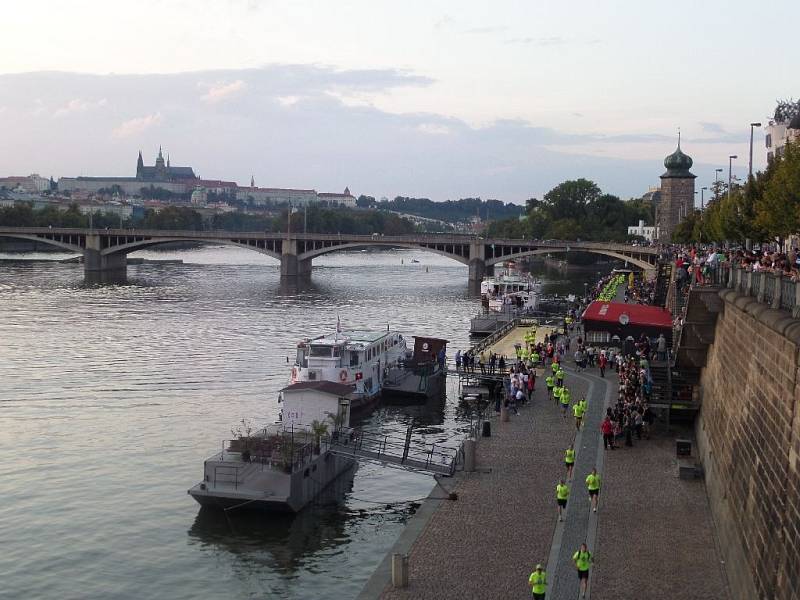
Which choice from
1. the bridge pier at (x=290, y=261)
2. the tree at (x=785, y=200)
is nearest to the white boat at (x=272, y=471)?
the tree at (x=785, y=200)

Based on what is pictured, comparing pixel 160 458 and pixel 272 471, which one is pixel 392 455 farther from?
pixel 160 458

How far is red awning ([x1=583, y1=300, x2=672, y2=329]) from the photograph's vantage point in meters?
49.6

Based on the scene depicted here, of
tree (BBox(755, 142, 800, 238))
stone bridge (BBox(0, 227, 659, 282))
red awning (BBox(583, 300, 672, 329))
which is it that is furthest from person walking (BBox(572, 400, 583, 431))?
stone bridge (BBox(0, 227, 659, 282))

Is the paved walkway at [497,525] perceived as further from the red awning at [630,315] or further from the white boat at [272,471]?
the red awning at [630,315]

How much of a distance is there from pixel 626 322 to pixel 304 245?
91240mm

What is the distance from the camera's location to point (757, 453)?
20594 millimetres

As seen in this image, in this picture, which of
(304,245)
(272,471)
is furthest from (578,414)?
(304,245)

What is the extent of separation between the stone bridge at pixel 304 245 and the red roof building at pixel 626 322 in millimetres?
74172

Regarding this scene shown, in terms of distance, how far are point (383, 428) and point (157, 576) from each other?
17.5 meters

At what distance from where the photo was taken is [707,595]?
21422 mm

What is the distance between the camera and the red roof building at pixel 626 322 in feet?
162

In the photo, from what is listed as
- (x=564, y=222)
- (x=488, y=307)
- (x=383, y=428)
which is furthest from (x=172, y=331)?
(x=564, y=222)

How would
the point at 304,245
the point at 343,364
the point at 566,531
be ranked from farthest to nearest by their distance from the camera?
the point at 304,245 < the point at 343,364 < the point at 566,531

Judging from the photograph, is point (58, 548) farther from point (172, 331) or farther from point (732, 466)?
point (172, 331)
